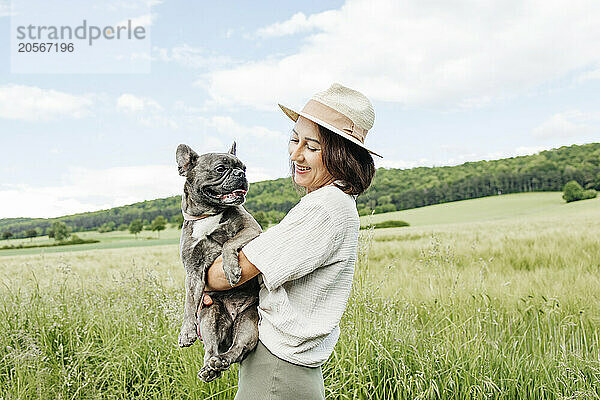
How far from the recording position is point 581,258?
7891mm

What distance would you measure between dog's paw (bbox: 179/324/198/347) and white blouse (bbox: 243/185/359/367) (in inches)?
15.1

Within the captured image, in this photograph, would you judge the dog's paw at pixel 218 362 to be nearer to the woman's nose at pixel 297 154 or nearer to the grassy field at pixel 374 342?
the woman's nose at pixel 297 154

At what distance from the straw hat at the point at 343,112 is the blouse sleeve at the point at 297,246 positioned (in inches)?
15.0

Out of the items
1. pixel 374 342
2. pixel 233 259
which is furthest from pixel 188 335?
pixel 374 342

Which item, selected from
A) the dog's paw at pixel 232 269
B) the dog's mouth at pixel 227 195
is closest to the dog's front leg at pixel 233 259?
the dog's paw at pixel 232 269

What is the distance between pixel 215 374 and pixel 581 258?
7.42 meters

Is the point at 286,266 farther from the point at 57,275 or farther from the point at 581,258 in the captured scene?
the point at 581,258

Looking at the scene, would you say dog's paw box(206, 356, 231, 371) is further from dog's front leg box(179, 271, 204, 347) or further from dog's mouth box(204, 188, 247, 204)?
dog's mouth box(204, 188, 247, 204)

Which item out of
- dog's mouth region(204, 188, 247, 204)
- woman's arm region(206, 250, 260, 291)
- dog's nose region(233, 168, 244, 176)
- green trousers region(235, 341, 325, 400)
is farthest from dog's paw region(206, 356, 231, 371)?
dog's nose region(233, 168, 244, 176)

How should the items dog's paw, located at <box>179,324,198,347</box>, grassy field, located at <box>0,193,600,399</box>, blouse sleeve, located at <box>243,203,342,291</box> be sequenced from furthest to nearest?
grassy field, located at <box>0,193,600,399</box> < dog's paw, located at <box>179,324,198,347</box> < blouse sleeve, located at <box>243,203,342,291</box>

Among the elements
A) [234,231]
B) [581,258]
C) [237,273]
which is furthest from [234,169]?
[581,258]

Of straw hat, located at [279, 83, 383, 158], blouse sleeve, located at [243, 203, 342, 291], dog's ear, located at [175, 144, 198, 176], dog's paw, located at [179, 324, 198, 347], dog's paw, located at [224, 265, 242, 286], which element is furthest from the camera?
dog's ear, located at [175, 144, 198, 176]

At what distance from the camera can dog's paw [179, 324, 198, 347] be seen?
7.58ft

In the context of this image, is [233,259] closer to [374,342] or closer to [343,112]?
[343,112]
